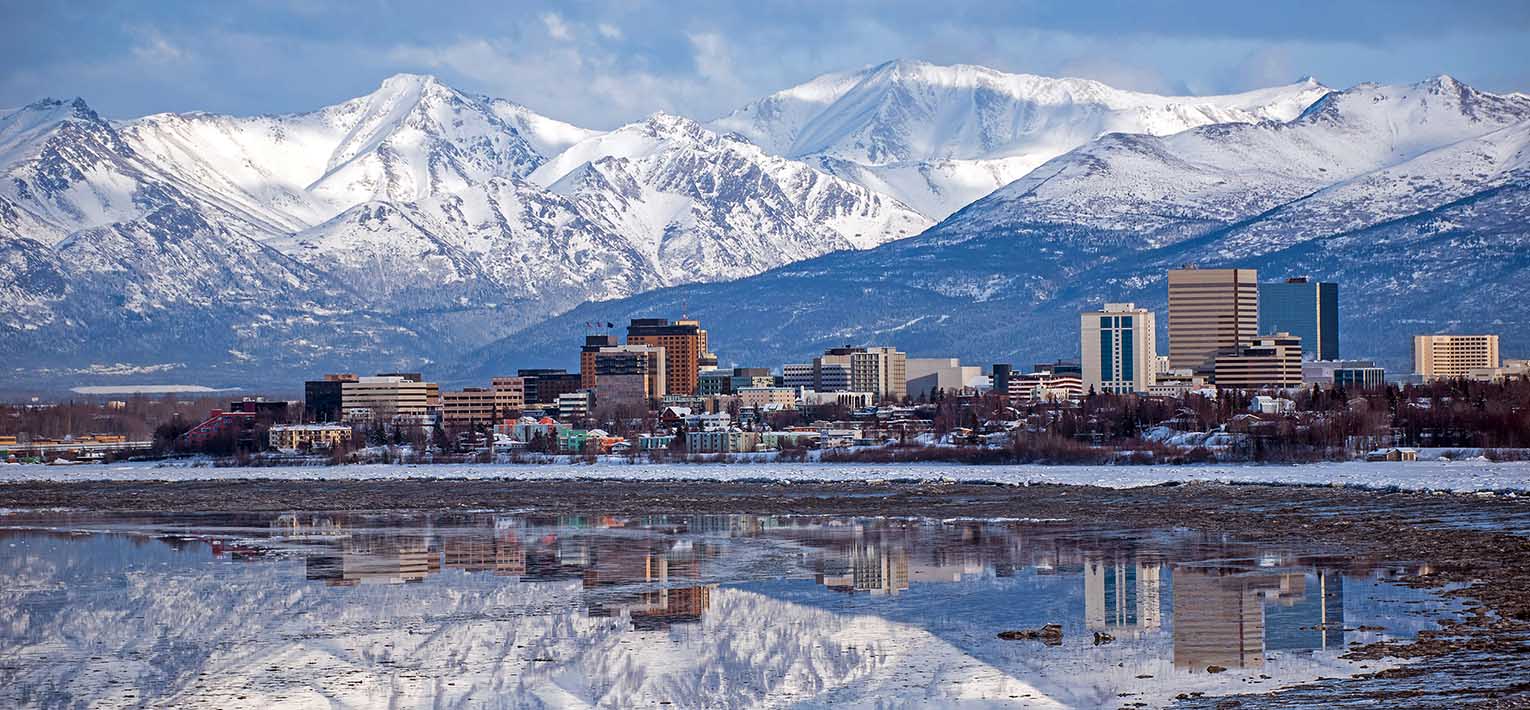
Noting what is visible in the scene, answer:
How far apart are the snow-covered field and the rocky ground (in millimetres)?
5010

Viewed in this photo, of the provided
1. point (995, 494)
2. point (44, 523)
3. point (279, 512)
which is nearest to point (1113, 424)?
point (995, 494)

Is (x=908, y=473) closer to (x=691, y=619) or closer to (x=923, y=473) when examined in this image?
(x=923, y=473)

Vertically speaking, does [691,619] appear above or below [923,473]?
below

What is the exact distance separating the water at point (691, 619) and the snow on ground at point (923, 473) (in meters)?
34.6

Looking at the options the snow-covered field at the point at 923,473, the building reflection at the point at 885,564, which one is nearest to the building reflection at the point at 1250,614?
the building reflection at the point at 885,564

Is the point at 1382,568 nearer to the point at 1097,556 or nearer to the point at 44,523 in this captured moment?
the point at 1097,556

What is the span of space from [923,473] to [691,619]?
8227cm

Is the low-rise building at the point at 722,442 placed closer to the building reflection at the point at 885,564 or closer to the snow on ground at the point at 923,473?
the snow on ground at the point at 923,473

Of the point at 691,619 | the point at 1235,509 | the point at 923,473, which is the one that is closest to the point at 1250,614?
the point at 691,619

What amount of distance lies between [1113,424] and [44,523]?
10195 centimetres

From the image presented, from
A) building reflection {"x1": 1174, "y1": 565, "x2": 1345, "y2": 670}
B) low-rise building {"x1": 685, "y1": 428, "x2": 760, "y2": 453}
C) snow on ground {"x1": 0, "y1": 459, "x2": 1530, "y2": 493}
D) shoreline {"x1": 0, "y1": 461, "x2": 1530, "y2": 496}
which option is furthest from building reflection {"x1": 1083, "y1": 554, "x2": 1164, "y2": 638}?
low-rise building {"x1": 685, "y1": 428, "x2": 760, "y2": 453}

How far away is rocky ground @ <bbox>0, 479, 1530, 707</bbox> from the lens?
38.4m

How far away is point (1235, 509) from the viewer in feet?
269

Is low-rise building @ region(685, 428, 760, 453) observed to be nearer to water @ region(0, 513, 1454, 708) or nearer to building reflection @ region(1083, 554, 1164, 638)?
water @ region(0, 513, 1454, 708)
